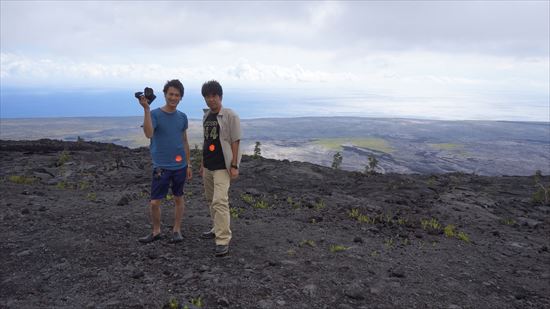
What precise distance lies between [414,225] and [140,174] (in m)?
9.82

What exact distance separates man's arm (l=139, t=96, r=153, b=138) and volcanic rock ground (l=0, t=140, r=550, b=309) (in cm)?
206

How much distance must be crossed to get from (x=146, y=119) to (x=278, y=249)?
3310mm

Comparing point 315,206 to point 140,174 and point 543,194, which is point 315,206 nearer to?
point 140,174

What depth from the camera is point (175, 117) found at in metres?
6.58

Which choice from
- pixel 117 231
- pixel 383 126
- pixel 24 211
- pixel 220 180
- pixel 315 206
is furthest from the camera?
pixel 383 126

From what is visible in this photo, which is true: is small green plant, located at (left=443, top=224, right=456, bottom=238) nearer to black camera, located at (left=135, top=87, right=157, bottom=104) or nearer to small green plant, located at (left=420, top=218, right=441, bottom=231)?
small green plant, located at (left=420, top=218, right=441, bottom=231)

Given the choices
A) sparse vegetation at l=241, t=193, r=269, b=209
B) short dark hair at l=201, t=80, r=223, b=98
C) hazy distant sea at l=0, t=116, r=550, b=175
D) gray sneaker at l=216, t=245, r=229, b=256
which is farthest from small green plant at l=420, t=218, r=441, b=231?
hazy distant sea at l=0, t=116, r=550, b=175

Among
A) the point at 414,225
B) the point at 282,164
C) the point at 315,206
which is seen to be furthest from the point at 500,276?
the point at 282,164

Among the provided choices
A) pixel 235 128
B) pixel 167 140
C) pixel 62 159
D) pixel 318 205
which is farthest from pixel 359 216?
pixel 62 159

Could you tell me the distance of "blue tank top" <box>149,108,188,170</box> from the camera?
6.44 meters

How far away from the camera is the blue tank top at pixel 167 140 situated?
644 cm

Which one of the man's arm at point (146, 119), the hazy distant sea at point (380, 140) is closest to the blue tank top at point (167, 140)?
the man's arm at point (146, 119)

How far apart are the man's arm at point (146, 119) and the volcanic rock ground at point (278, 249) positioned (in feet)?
6.77

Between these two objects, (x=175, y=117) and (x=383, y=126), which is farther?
(x=383, y=126)
